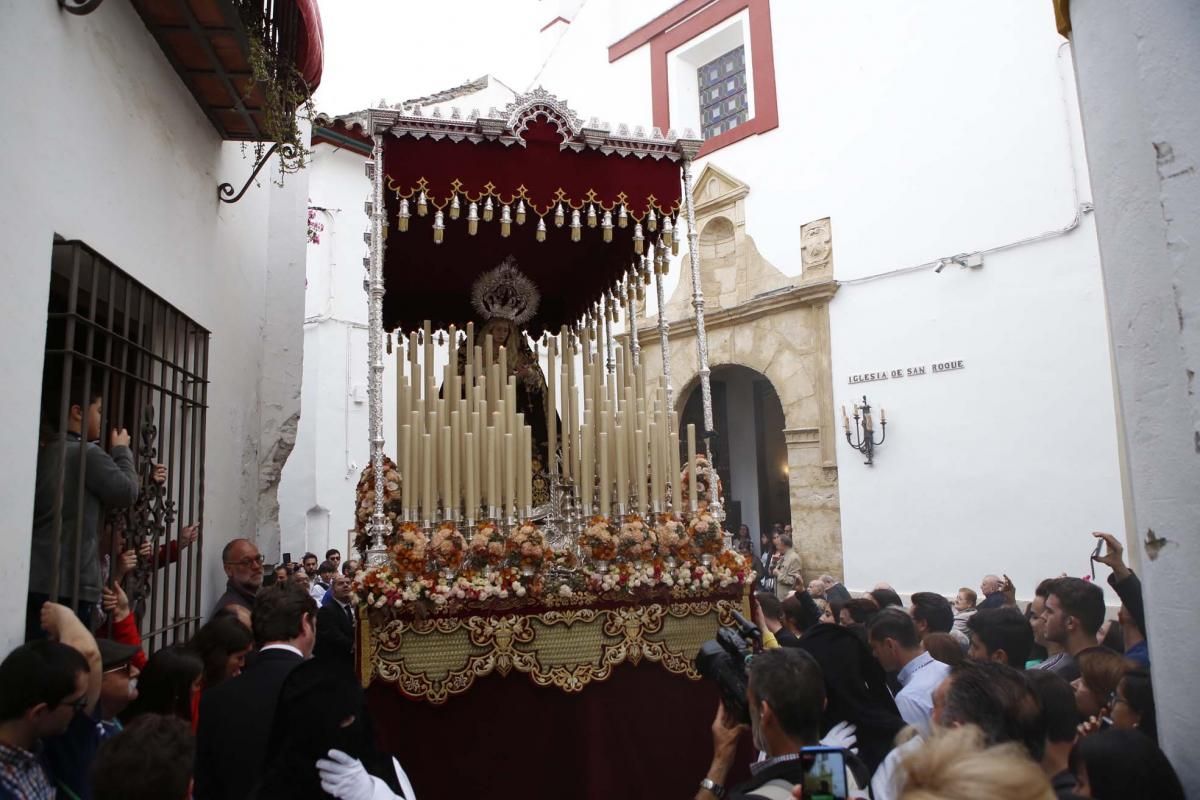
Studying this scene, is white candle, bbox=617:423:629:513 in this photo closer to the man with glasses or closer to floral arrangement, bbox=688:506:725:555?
floral arrangement, bbox=688:506:725:555

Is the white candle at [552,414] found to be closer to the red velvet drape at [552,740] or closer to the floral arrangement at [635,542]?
the floral arrangement at [635,542]

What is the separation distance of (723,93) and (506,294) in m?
6.99

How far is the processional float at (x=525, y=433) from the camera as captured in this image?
3.85 meters

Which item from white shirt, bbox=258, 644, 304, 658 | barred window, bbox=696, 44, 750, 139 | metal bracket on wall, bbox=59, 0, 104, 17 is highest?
barred window, bbox=696, 44, 750, 139

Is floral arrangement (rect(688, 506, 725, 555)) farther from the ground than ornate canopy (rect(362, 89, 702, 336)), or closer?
closer

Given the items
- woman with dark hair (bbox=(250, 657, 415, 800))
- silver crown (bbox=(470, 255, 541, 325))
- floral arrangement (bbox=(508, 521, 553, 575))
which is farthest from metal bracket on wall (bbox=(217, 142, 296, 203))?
woman with dark hair (bbox=(250, 657, 415, 800))

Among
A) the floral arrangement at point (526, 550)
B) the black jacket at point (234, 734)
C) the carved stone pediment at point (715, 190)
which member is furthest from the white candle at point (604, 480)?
the carved stone pediment at point (715, 190)

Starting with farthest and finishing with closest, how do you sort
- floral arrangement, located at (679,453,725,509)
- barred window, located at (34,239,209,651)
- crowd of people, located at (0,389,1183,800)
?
floral arrangement, located at (679,453,725,509) → barred window, located at (34,239,209,651) → crowd of people, located at (0,389,1183,800)

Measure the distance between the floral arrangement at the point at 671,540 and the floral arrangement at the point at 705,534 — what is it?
52 millimetres

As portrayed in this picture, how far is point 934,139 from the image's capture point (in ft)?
28.9

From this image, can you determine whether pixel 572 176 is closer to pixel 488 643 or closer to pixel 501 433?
pixel 501 433

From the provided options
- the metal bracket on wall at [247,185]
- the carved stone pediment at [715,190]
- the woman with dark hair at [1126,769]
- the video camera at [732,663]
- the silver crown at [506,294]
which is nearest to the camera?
the woman with dark hair at [1126,769]

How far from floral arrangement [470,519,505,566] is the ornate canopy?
58.0 inches

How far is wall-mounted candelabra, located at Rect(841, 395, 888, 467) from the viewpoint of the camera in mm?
9055
